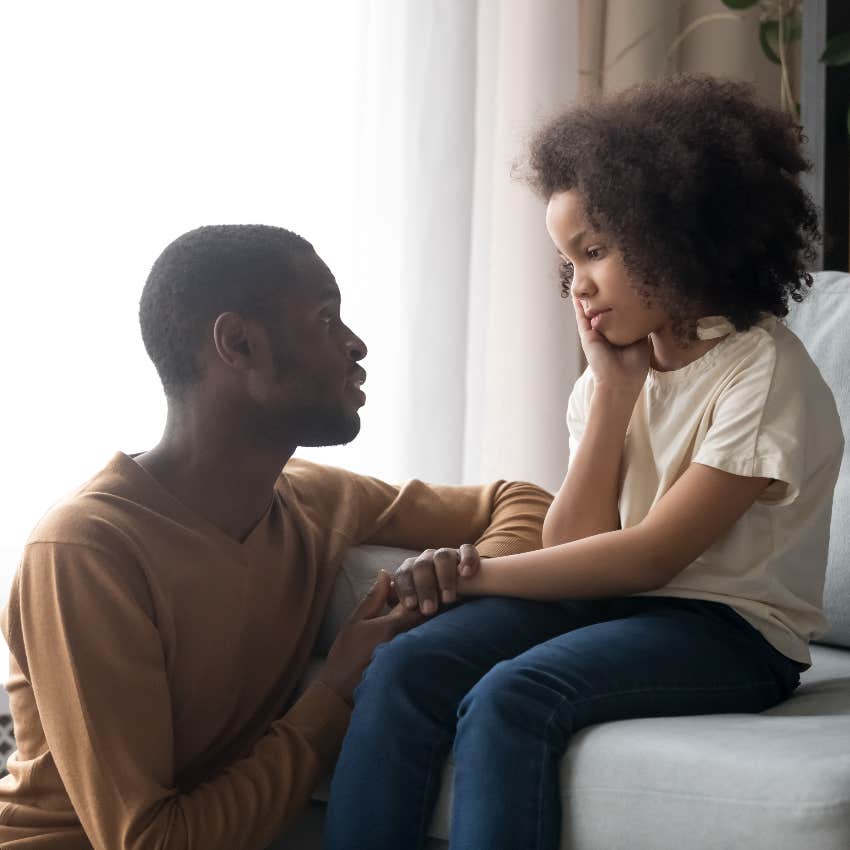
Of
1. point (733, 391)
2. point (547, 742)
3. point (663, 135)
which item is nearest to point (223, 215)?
point (663, 135)

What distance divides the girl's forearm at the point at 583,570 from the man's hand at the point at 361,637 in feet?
0.26

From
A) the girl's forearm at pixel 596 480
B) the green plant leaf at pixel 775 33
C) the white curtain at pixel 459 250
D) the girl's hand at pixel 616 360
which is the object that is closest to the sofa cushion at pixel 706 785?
the girl's forearm at pixel 596 480

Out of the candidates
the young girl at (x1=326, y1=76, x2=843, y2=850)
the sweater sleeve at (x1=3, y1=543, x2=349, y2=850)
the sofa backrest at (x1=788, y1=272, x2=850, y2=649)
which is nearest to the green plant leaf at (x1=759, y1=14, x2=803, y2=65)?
the sofa backrest at (x1=788, y1=272, x2=850, y2=649)

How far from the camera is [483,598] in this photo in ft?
4.50

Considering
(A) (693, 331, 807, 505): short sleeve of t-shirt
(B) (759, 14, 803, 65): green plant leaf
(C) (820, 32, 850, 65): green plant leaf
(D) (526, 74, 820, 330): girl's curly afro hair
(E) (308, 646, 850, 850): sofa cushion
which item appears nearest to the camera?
(E) (308, 646, 850, 850): sofa cushion

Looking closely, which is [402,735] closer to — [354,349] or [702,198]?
[354,349]

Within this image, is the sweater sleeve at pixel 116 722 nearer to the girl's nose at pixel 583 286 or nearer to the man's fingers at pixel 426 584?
the man's fingers at pixel 426 584

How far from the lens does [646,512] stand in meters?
1.41

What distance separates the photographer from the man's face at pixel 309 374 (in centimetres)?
135

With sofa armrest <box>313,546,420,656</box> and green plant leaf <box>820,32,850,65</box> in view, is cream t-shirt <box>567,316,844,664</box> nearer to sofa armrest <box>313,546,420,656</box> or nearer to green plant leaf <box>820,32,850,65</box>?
sofa armrest <box>313,546,420,656</box>

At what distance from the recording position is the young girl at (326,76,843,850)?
1159 millimetres

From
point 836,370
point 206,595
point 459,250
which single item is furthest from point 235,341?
A: point 459,250

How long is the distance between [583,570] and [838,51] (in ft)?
4.10

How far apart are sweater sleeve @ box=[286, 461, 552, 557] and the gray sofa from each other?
359mm
